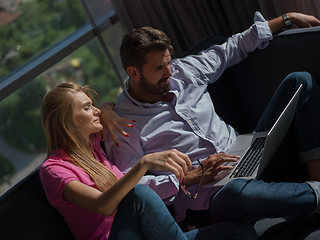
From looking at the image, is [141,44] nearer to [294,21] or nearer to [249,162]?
[249,162]

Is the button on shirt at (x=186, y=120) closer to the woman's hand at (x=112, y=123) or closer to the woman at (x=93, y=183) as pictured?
the woman's hand at (x=112, y=123)

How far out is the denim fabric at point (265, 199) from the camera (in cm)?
175

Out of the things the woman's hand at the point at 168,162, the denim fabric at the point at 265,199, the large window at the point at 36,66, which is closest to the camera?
the woman's hand at the point at 168,162

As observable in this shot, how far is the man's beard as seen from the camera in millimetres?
2172

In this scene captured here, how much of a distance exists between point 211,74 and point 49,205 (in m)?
0.91

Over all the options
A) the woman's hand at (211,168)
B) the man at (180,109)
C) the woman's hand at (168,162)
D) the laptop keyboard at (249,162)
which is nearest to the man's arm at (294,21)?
the man at (180,109)

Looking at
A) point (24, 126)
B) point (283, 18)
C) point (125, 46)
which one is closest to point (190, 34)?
point (283, 18)

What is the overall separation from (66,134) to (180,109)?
0.54 m

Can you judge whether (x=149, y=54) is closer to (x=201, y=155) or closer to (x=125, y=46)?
(x=125, y=46)

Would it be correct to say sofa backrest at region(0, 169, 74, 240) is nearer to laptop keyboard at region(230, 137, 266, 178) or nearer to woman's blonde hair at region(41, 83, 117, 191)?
woman's blonde hair at region(41, 83, 117, 191)

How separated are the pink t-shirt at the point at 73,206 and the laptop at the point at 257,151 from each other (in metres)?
0.42

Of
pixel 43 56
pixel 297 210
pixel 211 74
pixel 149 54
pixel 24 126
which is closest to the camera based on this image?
pixel 297 210

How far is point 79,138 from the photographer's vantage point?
74.4 inches

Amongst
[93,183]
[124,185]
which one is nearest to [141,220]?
[124,185]
